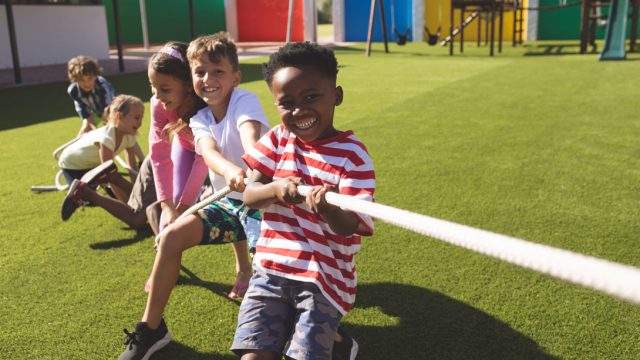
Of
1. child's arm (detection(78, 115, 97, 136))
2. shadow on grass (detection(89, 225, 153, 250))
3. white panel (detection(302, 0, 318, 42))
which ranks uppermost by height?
white panel (detection(302, 0, 318, 42))

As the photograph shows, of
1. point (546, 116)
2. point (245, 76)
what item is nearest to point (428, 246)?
point (546, 116)

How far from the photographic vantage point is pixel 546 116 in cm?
765

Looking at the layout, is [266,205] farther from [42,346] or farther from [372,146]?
[372,146]

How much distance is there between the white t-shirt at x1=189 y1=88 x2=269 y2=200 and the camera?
2773 millimetres

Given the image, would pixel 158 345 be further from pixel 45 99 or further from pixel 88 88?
pixel 45 99

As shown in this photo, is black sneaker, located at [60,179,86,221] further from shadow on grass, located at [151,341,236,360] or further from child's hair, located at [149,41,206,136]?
shadow on grass, located at [151,341,236,360]

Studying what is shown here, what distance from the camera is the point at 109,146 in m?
4.92

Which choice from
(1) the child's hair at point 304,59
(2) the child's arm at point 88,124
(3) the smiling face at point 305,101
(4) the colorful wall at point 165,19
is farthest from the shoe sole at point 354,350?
(4) the colorful wall at point 165,19

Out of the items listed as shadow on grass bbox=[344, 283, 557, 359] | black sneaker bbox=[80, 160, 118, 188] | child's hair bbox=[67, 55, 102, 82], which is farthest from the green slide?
shadow on grass bbox=[344, 283, 557, 359]

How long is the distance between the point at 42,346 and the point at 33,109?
7.93 metres

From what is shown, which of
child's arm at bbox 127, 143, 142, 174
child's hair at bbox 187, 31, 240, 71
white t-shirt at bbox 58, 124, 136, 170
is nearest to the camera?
child's hair at bbox 187, 31, 240, 71

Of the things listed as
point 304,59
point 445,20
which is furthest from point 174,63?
point 445,20

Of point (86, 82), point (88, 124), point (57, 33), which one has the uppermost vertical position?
point (57, 33)

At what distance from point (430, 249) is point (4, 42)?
15.9 meters
